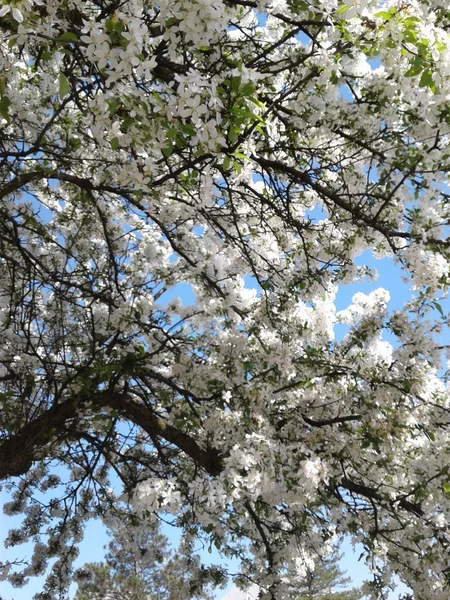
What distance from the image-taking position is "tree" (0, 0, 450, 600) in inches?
90.7

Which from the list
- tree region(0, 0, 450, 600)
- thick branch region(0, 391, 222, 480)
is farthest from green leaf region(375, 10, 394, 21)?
thick branch region(0, 391, 222, 480)

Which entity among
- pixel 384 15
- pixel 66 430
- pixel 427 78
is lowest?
pixel 427 78

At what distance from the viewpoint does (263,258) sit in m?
4.39

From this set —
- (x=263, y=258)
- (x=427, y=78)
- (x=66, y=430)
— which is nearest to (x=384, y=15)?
(x=427, y=78)

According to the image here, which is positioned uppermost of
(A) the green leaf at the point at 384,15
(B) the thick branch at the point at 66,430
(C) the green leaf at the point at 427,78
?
(B) the thick branch at the point at 66,430

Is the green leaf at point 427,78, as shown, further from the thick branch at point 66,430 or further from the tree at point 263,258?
the thick branch at point 66,430

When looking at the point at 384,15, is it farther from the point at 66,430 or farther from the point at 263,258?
the point at 66,430

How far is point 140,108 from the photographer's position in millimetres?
2078

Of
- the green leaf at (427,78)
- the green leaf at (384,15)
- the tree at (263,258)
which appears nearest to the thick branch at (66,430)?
the tree at (263,258)

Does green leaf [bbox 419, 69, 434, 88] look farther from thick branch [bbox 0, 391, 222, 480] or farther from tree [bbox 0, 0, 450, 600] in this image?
thick branch [bbox 0, 391, 222, 480]

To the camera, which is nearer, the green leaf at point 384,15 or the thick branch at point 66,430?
the green leaf at point 384,15

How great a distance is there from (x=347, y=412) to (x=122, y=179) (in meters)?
2.57

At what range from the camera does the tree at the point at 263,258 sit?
2303 mm

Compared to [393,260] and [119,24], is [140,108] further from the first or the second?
[393,260]
